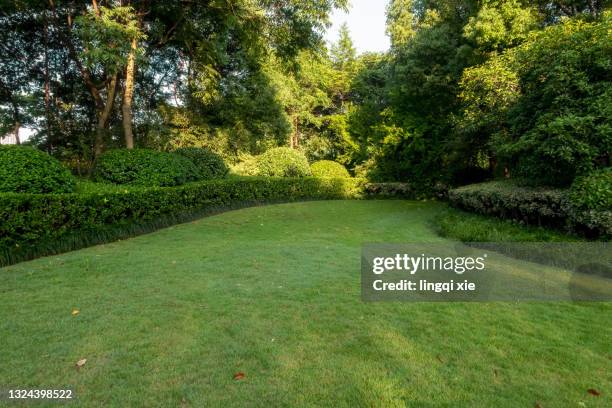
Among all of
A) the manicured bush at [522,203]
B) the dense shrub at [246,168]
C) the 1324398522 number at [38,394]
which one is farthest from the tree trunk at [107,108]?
the manicured bush at [522,203]

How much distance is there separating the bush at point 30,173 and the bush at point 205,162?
189 inches

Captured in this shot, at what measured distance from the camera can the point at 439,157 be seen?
56.3 ft

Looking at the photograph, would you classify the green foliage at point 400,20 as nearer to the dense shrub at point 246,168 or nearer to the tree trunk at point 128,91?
the dense shrub at point 246,168

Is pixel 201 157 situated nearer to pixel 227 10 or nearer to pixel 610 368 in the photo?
pixel 227 10

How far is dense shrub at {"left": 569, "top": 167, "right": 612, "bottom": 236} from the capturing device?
5.36 meters

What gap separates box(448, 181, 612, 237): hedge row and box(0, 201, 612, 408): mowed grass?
2.09 metres

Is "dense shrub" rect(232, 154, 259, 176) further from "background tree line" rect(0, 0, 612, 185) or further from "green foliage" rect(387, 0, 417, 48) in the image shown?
"green foliage" rect(387, 0, 417, 48)

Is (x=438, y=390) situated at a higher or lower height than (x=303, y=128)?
lower

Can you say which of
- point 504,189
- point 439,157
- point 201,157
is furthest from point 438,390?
point 439,157

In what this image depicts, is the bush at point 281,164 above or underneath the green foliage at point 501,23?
underneath

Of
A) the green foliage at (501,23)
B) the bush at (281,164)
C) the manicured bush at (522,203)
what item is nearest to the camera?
the manicured bush at (522,203)

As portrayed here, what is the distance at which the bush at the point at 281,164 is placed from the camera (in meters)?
15.8

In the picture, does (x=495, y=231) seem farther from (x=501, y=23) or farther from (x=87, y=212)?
(x=501, y=23)

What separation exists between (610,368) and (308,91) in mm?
24069
